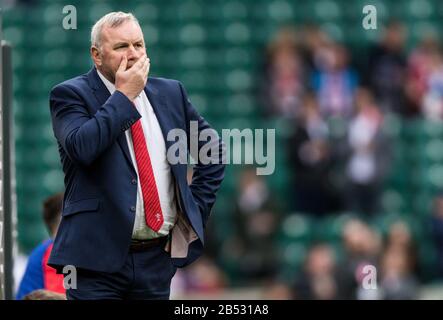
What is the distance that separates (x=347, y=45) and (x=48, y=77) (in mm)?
3556

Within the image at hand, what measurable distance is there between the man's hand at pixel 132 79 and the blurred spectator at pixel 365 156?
8.04 m

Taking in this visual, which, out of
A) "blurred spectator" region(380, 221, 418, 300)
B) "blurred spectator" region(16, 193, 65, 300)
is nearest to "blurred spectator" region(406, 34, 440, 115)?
"blurred spectator" region(380, 221, 418, 300)

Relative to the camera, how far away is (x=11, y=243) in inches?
220

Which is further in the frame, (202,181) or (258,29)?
(258,29)

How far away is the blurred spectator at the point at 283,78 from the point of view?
1345cm

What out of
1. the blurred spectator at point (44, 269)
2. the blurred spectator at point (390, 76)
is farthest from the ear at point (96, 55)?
the blurred spectator at point (390, 76)

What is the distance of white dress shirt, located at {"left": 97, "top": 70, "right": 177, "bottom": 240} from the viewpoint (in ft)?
15.2

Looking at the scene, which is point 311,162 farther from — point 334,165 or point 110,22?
point 110,22

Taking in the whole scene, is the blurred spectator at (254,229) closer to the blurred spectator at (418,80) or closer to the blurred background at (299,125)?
the blurred background at (299,125)

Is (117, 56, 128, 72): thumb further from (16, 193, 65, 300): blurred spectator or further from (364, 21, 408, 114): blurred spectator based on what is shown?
(364, 21, 408, 114): blurred spectator

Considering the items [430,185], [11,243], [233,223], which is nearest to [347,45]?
[430,185]

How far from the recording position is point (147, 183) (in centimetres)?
465

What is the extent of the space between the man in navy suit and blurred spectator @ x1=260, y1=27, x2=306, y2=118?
28.3 feet
